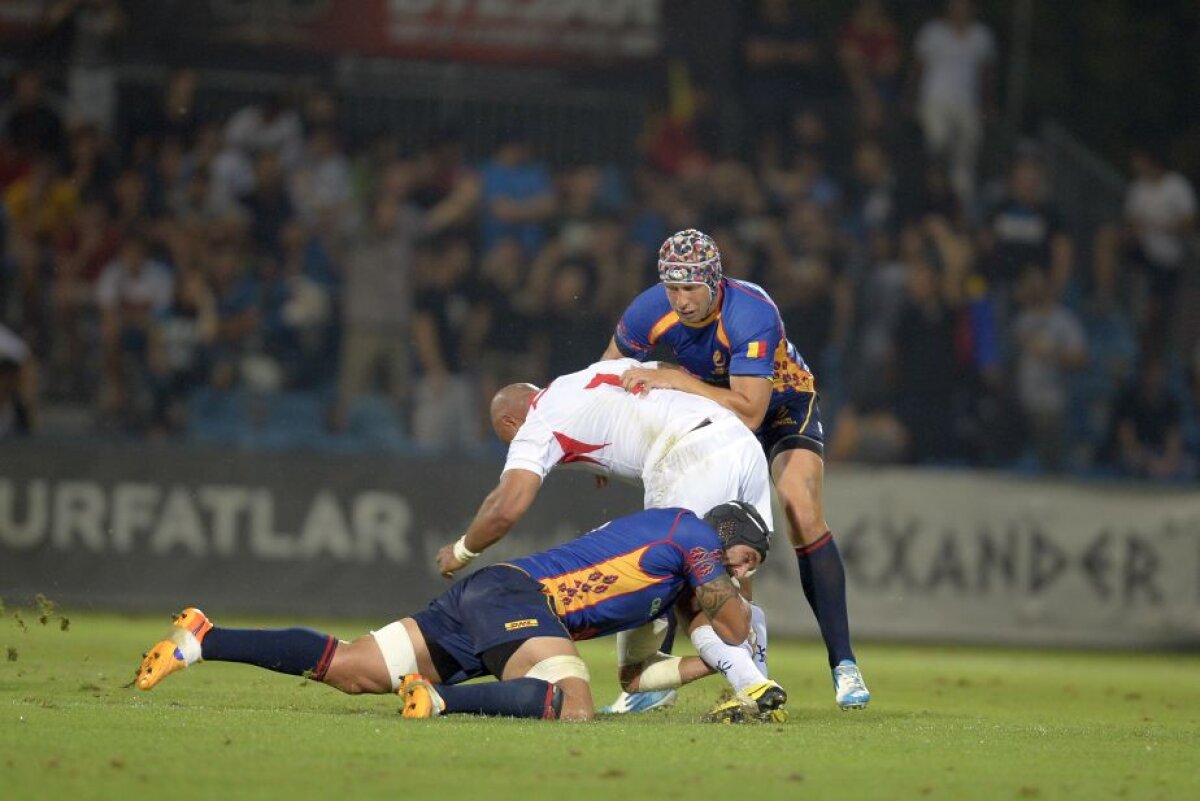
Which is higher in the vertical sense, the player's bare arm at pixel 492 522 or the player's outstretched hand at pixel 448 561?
the player's bare arm at pixel 492 522

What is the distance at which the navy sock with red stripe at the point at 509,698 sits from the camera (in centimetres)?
780

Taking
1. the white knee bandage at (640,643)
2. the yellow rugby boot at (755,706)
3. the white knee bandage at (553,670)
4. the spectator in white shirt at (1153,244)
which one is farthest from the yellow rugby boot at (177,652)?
the spectator in white shirt at (1153,244)

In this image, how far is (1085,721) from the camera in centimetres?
943

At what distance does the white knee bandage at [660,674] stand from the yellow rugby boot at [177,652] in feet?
A: 6.77

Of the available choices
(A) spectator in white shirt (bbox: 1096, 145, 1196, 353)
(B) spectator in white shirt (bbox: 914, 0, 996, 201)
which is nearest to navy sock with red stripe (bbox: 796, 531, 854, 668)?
(A) spectator in white shirt (bbox: 1096, 145, 1196, 353)

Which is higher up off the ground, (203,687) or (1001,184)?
(1001,184)

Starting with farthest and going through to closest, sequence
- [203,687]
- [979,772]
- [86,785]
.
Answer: [203,687] < [979,772] < [86,785]

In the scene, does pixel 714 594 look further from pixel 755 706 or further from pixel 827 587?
pixel 827 587

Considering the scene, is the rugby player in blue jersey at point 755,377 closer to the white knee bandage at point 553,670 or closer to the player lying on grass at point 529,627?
the player lying on grass at point 529,627

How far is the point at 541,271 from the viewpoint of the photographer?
56.0 feet

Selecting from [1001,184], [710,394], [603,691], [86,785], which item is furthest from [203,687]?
[1001,184]

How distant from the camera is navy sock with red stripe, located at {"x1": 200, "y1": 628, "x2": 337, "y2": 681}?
8.01m

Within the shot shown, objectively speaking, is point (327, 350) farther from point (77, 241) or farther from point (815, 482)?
point (815, 482)

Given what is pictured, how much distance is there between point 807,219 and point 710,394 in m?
9.23
